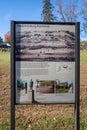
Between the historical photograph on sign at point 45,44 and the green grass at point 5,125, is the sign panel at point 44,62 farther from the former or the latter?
the green grass at point 5,125

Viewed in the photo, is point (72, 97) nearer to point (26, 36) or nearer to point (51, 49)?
point (51, 49)

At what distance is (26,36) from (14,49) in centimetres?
28

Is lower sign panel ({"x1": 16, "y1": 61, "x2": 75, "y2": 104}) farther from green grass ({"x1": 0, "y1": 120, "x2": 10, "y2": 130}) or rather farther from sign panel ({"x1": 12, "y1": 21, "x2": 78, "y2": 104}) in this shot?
green grass ({"x1": 0, "y1": 120, "x2": 10, "y2": 130})

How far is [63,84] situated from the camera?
6.27m

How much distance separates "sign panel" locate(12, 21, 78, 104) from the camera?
6133 millimetres

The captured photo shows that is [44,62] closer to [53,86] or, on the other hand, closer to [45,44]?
[45,44]

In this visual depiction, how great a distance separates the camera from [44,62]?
6172mm

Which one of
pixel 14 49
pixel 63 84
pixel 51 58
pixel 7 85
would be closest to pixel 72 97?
pixel 63 84

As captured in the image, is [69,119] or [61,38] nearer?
[61,38]

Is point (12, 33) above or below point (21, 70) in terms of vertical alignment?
above

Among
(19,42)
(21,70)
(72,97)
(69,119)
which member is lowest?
(69,119)

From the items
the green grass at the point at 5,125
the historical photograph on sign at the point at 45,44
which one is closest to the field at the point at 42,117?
the green grass at the point at 5,125

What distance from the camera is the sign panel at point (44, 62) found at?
6.13 meters

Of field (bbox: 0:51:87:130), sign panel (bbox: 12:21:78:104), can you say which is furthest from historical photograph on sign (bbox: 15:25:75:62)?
field (bbox: 0:51:87:130)
